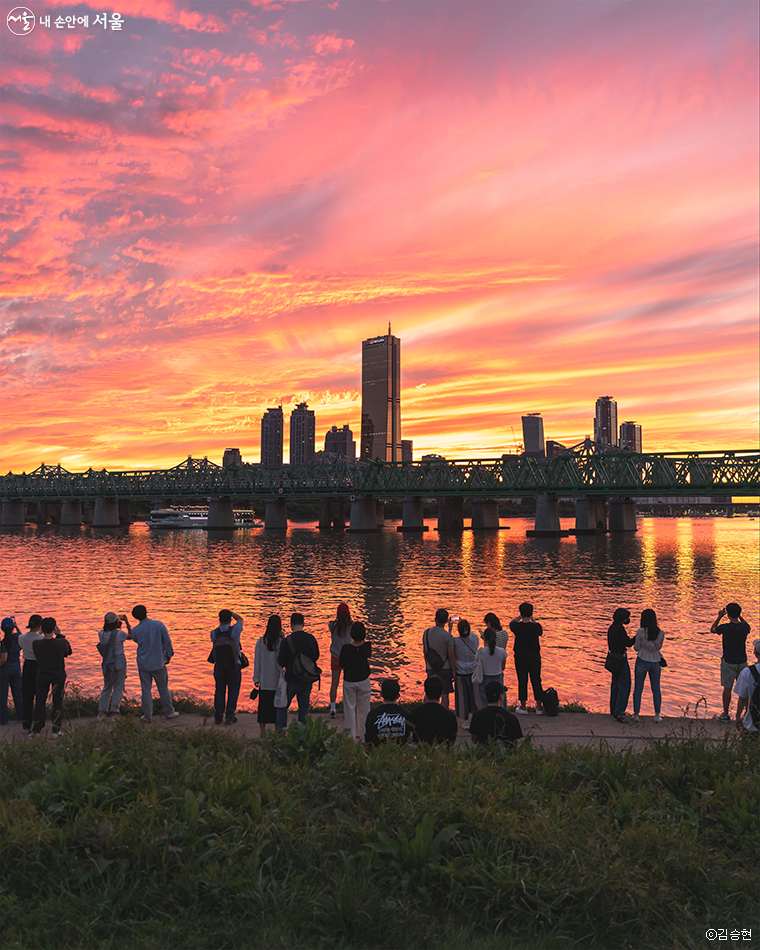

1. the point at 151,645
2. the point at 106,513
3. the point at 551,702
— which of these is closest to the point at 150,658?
the point at 151,645

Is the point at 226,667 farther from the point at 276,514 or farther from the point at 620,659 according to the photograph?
the point at 276,514

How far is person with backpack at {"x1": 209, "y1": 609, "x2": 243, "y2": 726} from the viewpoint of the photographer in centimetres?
1496

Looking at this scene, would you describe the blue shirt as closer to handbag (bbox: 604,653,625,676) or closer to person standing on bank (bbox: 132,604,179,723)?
person standing on bank (bbox: 132,604,179,723)

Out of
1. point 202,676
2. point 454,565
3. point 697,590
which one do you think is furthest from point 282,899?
point 454,565

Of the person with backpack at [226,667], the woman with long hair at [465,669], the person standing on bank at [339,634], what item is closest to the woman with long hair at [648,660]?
the woman with long hair at [465,669]

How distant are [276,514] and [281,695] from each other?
165 m

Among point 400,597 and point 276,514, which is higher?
point 276,514

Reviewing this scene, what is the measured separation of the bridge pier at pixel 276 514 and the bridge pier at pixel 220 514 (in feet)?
35.5

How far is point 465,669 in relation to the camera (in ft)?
49.1

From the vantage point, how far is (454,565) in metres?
76.1

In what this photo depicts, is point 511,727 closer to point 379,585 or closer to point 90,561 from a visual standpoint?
point 379,585

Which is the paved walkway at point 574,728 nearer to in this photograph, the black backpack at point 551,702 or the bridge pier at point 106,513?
the black backpack at point 551,702

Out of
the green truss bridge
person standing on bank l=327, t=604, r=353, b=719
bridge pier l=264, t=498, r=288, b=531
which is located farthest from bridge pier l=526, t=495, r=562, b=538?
person standing on bank l=327, t=604, r=353, b=719

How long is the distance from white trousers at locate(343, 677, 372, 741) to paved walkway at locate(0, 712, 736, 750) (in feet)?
2.23
